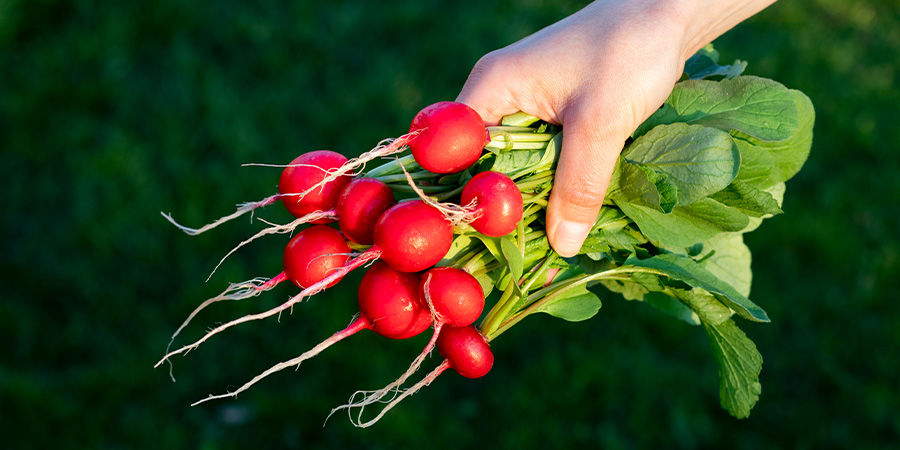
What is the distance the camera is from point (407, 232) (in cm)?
183

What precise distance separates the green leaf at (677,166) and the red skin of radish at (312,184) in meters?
0.79

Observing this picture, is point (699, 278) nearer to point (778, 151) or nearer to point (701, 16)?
point (778, 151)

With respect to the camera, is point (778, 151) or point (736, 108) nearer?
point (736, 108)

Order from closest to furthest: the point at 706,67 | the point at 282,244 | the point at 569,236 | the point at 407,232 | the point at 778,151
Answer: the point at 407,232 → the point at 569,236 → the point at 778,151 → the point at 706,67 → the point at 282,244

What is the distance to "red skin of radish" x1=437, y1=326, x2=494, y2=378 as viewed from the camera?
6.65 ft

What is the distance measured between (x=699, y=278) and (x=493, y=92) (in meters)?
0.79

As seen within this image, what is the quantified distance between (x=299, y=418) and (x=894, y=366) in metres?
2.73

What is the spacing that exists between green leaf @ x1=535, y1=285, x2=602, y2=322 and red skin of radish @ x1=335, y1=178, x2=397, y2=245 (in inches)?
21.0

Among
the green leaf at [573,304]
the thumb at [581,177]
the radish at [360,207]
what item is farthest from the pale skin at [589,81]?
the radish at [360,207]

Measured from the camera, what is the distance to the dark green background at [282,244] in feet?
10.9

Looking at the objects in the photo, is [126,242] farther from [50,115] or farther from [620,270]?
[620,270]

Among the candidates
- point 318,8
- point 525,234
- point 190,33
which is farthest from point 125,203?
point 525,234

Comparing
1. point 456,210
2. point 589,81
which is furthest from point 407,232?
point 589,81

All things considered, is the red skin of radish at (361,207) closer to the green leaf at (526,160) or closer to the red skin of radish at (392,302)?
the red skin of radish at (392,302)
